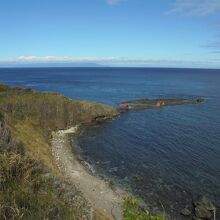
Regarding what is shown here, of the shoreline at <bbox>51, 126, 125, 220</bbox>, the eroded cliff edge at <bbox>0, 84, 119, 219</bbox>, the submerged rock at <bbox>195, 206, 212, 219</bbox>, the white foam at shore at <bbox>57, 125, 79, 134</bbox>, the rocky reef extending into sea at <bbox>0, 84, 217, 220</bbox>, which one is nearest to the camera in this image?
the rocky reef extending into sea at <bbox>0, 84, 217, 220</bbox>

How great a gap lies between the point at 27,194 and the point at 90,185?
75.6 feet

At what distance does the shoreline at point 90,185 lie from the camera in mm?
28752

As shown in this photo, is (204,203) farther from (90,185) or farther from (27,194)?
(27,194)

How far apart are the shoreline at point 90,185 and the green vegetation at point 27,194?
10.6 m

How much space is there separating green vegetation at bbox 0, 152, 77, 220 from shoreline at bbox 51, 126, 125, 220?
1063cm

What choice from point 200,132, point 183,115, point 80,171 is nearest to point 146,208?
point 80,171

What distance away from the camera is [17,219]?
33.9ft

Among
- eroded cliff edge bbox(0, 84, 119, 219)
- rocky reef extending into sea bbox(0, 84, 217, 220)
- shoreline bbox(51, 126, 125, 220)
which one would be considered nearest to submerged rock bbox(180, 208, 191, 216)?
rocky reef extending into sea bbox(0, 84, 217, 220)

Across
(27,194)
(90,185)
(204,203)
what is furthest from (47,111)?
(27,194)

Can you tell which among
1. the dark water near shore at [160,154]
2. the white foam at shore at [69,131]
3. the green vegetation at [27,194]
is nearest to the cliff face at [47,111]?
the white foam at shore at [69,131]

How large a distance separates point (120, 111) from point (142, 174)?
45174mm

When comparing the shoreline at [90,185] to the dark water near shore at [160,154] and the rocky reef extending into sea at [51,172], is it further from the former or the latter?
the dark water near shore at [160,154]

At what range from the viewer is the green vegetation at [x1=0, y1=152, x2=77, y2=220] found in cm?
1092

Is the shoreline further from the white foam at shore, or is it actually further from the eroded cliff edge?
the white foam at shore
